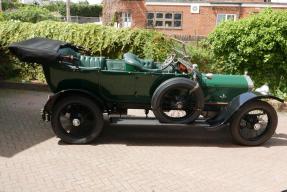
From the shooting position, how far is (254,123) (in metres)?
7.12

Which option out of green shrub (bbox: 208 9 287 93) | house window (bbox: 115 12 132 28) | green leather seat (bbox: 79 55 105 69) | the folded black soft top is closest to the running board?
green leather seat (bbox: 79 55 105 69)

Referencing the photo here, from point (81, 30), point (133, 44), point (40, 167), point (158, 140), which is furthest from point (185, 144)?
point (81, 30)

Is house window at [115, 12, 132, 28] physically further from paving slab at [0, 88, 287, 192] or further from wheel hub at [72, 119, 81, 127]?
wheel hub at [72, 119, 81, 127]

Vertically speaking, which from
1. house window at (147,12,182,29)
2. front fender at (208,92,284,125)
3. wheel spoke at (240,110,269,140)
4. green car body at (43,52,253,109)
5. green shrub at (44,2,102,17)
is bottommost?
wheel spoke at (240,110,269,140)

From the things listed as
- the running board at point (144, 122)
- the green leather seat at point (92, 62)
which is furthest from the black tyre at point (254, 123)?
the green leather seat at point (92, 62)

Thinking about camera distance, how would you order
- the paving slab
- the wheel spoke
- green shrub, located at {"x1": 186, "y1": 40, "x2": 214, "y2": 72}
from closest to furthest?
the paving slab
the wheel spoke
green shrub, located at {"x1": 186, "y1": 40, "x2": 214, "y2": 72}

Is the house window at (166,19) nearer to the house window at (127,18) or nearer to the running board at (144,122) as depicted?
the house window at (127,18)

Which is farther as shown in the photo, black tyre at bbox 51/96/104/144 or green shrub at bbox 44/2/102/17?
green shrub at bbox 44/2/102/17

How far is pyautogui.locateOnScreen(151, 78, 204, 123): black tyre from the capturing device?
6664mm

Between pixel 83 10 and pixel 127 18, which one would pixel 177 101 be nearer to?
pixel 127 18

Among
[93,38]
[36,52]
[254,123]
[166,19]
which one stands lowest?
[254,123]

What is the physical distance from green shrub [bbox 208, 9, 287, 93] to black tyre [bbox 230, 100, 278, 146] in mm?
3519

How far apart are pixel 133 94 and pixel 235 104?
176cm

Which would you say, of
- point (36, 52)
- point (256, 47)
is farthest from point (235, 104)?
point (256, 47)
